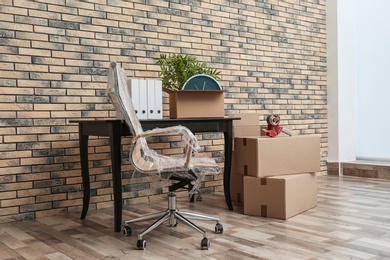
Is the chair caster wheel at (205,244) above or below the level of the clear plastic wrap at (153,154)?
below

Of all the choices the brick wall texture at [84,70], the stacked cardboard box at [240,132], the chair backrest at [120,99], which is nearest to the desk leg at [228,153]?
the stacked cardboard box at [240,132]

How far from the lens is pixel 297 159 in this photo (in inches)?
132

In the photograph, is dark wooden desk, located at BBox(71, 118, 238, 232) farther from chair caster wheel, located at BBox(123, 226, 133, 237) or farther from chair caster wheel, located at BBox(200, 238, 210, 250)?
chair caster wheel, located at BBox(200, 238, 210, 250)

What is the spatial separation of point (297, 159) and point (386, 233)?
88cm

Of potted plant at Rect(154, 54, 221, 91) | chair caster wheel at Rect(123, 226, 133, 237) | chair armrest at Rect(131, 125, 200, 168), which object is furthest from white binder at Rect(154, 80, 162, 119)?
chair caster wheel at Rect(123, 226, 133, 237)

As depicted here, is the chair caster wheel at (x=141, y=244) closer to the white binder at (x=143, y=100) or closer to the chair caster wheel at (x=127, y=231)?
the chair caster wheel at (x=127, y=231)

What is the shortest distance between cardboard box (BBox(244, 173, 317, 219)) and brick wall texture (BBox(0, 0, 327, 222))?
100 centimetres

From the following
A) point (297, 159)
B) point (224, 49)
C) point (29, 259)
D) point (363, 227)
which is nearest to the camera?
point (29, 259)

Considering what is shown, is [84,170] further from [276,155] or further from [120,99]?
[276,155]

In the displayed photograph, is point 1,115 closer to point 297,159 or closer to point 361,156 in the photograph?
point 297,159

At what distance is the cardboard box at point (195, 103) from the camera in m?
3.30

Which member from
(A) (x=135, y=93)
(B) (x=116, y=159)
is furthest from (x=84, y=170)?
(A) (x=135, y=93)

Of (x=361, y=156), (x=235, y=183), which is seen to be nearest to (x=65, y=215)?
(x=235, y=183)

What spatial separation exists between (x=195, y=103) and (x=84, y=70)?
921mm
